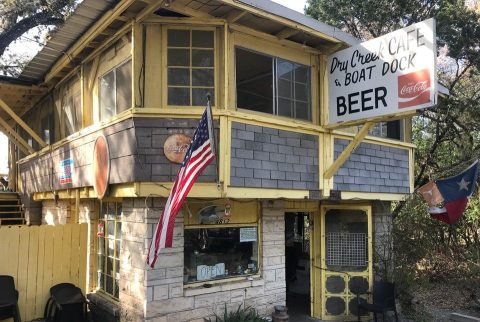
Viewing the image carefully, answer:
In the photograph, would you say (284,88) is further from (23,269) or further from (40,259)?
(23,269)

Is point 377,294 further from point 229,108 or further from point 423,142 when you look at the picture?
point 423,142

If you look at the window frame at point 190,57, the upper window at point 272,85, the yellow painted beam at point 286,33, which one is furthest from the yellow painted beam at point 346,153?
the window frame at point 190,57

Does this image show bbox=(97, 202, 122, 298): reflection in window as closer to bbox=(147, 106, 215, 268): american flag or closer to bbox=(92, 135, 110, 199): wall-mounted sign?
bbox=(92, 135, 110, 199): wall-mounted sign

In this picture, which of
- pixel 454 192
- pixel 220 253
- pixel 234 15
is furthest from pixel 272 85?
pixel 454 192

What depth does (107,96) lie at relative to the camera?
310 inches

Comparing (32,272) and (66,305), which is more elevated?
(32,272)

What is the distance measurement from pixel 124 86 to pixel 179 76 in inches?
41.5

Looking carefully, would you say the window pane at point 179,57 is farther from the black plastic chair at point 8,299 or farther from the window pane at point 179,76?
the black plastic chair at point 8,299

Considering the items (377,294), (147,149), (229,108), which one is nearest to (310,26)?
(229,108)

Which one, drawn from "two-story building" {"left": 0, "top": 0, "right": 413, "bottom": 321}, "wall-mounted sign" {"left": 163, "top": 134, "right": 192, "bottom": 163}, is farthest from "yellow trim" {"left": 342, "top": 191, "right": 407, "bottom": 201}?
"wall-mounted sign" {"left": 163, "top": 134, "right": 192, "bottom": 163}

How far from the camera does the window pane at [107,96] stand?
25.2 feet

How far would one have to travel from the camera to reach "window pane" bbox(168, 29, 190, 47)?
6755 millimetres

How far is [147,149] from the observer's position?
20.4ft

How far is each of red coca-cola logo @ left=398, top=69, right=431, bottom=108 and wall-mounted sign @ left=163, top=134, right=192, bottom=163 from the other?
3.33m
